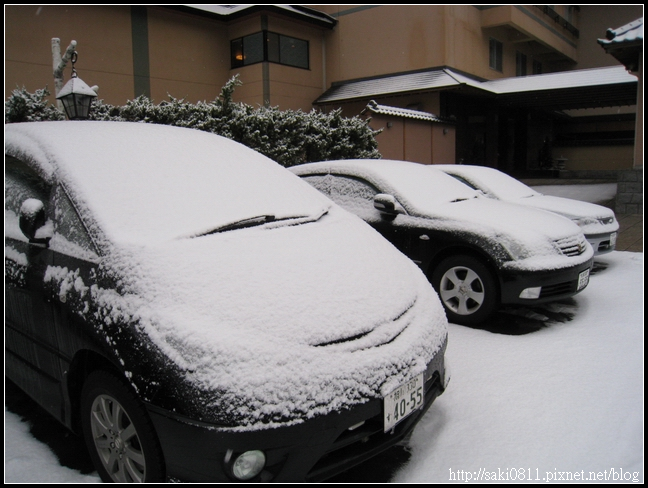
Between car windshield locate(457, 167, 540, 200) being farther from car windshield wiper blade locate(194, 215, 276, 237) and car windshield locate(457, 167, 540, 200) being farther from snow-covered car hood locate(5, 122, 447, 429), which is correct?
car windshield wiper blade locate(194, 215, 276, 237)

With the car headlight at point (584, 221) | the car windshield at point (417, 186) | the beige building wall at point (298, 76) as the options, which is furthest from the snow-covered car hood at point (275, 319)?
the beige building wall at point (298, 76)

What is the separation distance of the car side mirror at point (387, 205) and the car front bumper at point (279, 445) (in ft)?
9.07

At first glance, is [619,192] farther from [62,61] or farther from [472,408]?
[62,61]

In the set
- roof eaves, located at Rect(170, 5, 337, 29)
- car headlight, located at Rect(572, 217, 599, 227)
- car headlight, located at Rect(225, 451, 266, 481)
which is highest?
roof eaves, located at Rect(170, 5, 337, 29)

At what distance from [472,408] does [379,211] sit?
2284 mm

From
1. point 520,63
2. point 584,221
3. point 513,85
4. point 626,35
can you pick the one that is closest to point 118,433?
point 584,221

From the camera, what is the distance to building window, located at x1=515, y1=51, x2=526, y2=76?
22781 mm

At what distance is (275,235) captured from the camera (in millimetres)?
2422

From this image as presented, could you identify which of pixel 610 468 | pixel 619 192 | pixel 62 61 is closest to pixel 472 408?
pixel 610 468

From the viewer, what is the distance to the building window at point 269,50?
60.3ft

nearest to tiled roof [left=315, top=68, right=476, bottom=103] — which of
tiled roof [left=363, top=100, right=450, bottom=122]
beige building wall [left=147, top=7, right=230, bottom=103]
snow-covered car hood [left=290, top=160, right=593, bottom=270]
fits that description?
tiled roof [left=363, top=100, right=450, bottom=122]

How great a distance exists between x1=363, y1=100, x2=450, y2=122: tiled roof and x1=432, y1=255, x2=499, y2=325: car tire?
1015 cm

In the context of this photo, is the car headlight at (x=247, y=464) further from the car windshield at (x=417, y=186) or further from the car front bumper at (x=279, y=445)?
the car windshield at (x=417, y=186)

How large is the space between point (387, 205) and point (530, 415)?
2.26 m
